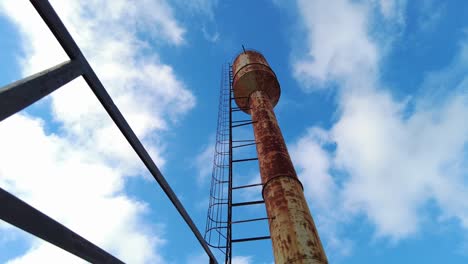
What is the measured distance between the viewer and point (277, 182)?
21.1 ft

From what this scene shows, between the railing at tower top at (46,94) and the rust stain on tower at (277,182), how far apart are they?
428 cm

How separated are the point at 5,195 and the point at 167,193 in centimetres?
146

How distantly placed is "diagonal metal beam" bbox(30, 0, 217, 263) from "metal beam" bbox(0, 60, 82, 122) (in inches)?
2.7

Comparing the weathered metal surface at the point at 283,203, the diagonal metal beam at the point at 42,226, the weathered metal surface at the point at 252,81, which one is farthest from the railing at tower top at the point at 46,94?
the weathered metal surface at the point at 252,81

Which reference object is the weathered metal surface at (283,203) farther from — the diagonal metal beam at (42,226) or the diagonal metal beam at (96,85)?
the diagonal metal beam at (42,226)

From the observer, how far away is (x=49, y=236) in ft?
3.66

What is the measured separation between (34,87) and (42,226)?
56 centimetres

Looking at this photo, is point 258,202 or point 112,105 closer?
point 112,105

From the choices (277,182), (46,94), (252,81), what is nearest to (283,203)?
(277,182)

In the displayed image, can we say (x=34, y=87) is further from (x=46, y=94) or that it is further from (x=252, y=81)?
(x=252, y=81)

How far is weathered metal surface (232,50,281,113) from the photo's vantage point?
9805 mm

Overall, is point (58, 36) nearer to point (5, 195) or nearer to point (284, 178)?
point (5, 195)

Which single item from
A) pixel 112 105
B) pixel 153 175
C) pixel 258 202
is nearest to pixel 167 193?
pixel 153 175

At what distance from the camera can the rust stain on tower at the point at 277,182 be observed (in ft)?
17.2
